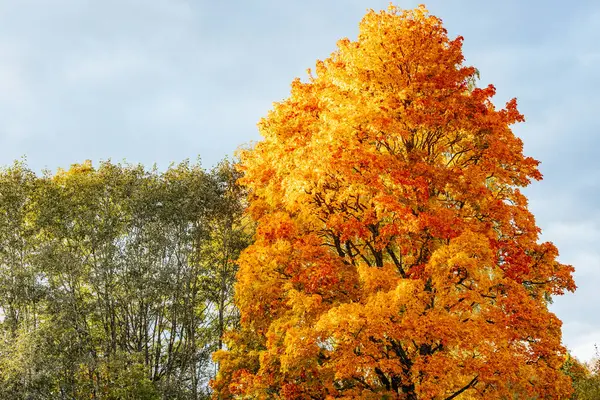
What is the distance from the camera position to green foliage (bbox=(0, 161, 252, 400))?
24.2 metres

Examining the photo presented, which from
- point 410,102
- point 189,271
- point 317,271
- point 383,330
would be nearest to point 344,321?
point 383,330

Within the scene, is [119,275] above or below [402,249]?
above

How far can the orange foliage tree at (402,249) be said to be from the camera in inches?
546

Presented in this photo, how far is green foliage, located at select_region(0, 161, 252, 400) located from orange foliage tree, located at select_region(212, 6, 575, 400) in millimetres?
8149

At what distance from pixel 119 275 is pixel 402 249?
597 inches

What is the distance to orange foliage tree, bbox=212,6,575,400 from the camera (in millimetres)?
13875

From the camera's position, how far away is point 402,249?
15.5 m

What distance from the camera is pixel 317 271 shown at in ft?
52.0

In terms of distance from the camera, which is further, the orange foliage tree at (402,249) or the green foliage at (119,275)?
the green foliage at (119,275)

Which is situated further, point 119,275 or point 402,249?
point 119,275

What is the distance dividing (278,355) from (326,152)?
216 inches

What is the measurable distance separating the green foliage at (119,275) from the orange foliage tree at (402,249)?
8149mm

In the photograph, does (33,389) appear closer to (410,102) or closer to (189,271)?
(189,271)

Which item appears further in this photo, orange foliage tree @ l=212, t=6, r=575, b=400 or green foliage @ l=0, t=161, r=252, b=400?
green foliage @ l=0, t=161, r=252, b=400
